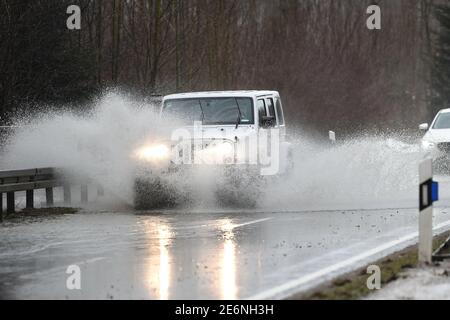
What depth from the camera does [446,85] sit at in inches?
2793

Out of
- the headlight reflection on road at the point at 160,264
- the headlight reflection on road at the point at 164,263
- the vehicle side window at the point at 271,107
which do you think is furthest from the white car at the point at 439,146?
the headlight reflection on road at the point at 160,264

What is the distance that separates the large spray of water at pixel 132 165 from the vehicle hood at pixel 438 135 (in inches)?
171

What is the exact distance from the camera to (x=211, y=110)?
63.0 ft

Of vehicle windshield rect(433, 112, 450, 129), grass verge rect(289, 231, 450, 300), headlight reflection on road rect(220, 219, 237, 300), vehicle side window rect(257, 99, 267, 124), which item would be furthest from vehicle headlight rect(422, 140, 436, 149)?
grass verge rect(289, 231, 450, 300)

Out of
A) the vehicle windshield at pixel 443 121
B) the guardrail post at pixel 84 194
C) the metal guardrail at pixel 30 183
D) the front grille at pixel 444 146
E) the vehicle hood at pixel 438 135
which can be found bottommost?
the guardrail post at pixel 84 194

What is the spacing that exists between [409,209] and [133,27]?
20.5m

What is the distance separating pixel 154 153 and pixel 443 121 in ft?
47.4

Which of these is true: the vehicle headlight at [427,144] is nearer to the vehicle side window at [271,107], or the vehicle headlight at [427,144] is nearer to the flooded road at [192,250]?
the vehicle side window at [271,107]

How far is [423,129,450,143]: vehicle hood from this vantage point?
28594 mm

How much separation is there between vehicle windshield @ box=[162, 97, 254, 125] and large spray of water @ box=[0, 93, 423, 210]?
15.7 inches

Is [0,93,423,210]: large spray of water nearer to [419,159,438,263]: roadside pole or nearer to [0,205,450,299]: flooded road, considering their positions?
[0,205,450,299]: flooded road

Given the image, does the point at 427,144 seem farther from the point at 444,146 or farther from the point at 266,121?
the point at 266,121

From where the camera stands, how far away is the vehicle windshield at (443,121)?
99.0 feet
